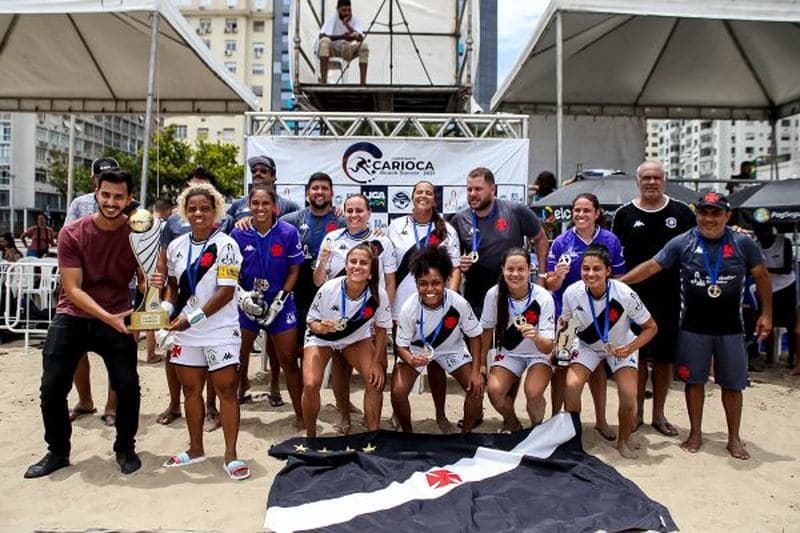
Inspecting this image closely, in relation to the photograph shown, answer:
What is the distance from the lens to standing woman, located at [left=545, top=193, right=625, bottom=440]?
178 inches

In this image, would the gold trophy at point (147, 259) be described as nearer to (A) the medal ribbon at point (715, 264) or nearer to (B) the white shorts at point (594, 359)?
(B) the white shorts at point (594, 359)

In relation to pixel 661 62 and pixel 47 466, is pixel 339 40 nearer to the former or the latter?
pixel 661 62

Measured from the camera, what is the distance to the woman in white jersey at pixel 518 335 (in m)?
4.16

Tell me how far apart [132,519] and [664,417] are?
3.79 meters

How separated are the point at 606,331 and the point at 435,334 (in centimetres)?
113

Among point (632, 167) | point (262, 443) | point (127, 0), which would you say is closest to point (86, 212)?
point (262, 443)

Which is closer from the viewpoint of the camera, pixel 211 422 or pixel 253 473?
pixel 253 473

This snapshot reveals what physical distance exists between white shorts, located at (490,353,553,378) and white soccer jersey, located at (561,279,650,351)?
30cm

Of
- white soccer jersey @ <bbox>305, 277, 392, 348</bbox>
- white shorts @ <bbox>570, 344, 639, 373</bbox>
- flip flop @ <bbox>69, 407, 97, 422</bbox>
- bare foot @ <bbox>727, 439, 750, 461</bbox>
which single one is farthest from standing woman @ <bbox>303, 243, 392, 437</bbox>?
bare foot @ <bbox>727, 439, 750, 461</bbox>

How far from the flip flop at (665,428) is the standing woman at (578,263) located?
380 mm

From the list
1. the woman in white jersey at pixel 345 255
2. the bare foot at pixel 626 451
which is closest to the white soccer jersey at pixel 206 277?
the woman in white jersey at pixel 345 255

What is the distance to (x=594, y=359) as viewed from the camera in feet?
14.0

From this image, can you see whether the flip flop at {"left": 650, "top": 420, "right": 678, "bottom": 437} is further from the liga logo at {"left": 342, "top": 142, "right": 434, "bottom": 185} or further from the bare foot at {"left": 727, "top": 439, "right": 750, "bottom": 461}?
the liga logo at {"left": 342, "top": 142, "right": 434, "bottom": 185}

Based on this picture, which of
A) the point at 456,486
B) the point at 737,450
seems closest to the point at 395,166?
the point at 456,486
